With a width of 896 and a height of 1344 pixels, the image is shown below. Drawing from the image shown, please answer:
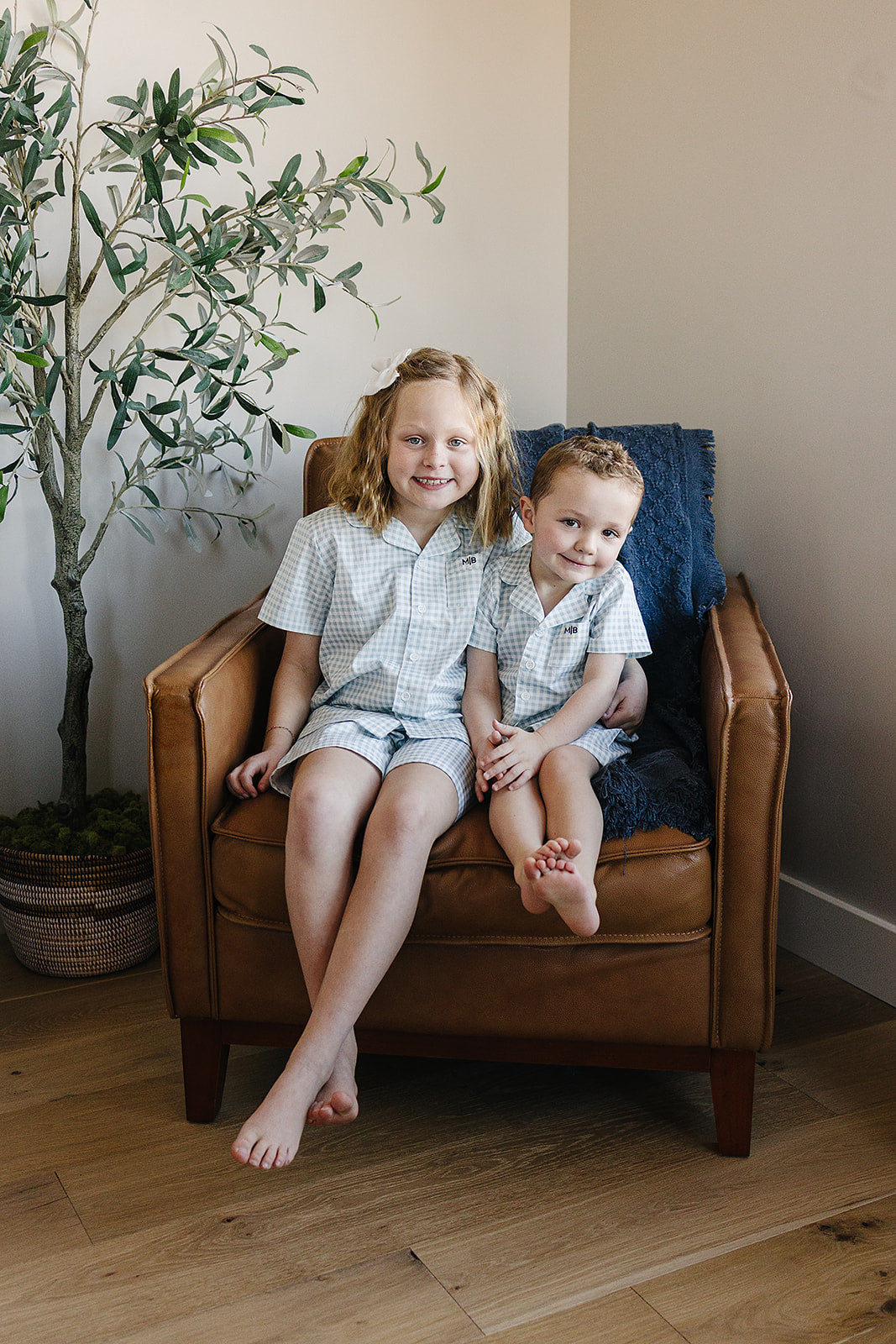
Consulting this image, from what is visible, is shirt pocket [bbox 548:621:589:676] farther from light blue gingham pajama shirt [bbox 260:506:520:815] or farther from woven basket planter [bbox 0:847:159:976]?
woven basket planter [bbox 0:847:159:976]

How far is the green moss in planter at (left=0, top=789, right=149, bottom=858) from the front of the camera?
5.89 feet

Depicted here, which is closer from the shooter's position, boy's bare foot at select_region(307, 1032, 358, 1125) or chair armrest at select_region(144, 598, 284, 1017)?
boy's bare foot at select_region(307, 1032, 358, 1125)

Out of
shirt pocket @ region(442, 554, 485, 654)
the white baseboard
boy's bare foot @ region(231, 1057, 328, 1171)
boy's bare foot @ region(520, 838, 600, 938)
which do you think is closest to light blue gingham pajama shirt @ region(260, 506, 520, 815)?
shirt pocket @ region(442, 554, 485, 654)

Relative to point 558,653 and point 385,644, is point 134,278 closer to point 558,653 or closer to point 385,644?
point 385,644

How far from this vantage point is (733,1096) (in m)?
1.33

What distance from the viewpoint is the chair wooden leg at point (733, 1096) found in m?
1.32

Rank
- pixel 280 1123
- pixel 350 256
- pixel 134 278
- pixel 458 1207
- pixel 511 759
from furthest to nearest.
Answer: pixel 350 256
pixel 134 278
pixel 511 759
pixel 458 1207
pixel 280 1123

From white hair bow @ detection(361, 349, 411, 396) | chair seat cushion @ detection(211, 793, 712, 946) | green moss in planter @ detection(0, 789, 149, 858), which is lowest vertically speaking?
green moss in planter @ detection(0, 789, 149, 858)

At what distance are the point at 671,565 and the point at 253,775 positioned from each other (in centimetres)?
77

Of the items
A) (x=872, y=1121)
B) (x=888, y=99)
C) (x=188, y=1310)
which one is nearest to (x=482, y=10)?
(x=888, y=99)

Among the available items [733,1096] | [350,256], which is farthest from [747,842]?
[350,256]

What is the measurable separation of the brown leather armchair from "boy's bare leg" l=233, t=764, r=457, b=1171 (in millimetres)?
47

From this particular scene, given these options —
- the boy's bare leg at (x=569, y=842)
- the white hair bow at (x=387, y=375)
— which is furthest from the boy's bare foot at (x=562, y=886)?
the white hair bow at (x=387, y=375)

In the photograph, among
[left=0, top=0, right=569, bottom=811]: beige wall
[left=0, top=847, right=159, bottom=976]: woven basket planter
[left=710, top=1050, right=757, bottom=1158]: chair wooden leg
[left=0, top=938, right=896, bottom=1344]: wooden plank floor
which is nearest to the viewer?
[left=0, top=938, right=896, bottom=1344]: wooden plank floor
